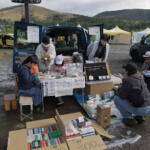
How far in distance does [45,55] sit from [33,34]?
683 mm

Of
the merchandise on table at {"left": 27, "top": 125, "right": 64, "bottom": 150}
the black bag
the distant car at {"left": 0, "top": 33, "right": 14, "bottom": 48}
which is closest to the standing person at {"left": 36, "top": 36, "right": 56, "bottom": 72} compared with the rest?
the merchandise on table at {"left": 27, "top": 125, "right": 64, "bottom": 150}

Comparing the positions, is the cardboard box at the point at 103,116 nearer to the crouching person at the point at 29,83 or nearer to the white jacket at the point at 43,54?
the crouching person at the point at 29,83

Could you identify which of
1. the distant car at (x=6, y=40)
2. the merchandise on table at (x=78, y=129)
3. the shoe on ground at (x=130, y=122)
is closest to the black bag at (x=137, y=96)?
the shoe on ground at (x=130, y=122)

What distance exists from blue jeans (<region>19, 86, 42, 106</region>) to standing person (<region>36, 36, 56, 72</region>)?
79 centimetres

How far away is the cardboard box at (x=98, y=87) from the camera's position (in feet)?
13.9

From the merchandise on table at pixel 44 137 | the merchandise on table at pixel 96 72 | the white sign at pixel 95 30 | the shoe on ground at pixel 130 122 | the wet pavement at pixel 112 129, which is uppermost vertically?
the white sign at pixel 95 30

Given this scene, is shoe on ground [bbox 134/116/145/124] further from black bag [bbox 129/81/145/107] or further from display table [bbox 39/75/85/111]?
display table [bbox 39/75/85/111]

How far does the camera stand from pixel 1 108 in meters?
4.12

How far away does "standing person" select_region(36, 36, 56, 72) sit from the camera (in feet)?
14.2

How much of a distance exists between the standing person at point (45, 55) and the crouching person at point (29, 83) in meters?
0.67

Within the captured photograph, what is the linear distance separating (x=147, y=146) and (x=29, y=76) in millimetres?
2587

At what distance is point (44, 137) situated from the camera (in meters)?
2.67

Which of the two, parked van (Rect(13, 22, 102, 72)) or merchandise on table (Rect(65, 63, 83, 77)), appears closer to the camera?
merchandise on table (Rect(65, 63, 83, 77))

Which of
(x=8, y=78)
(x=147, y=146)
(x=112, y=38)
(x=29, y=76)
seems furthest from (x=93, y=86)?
(x=112, y=38)
